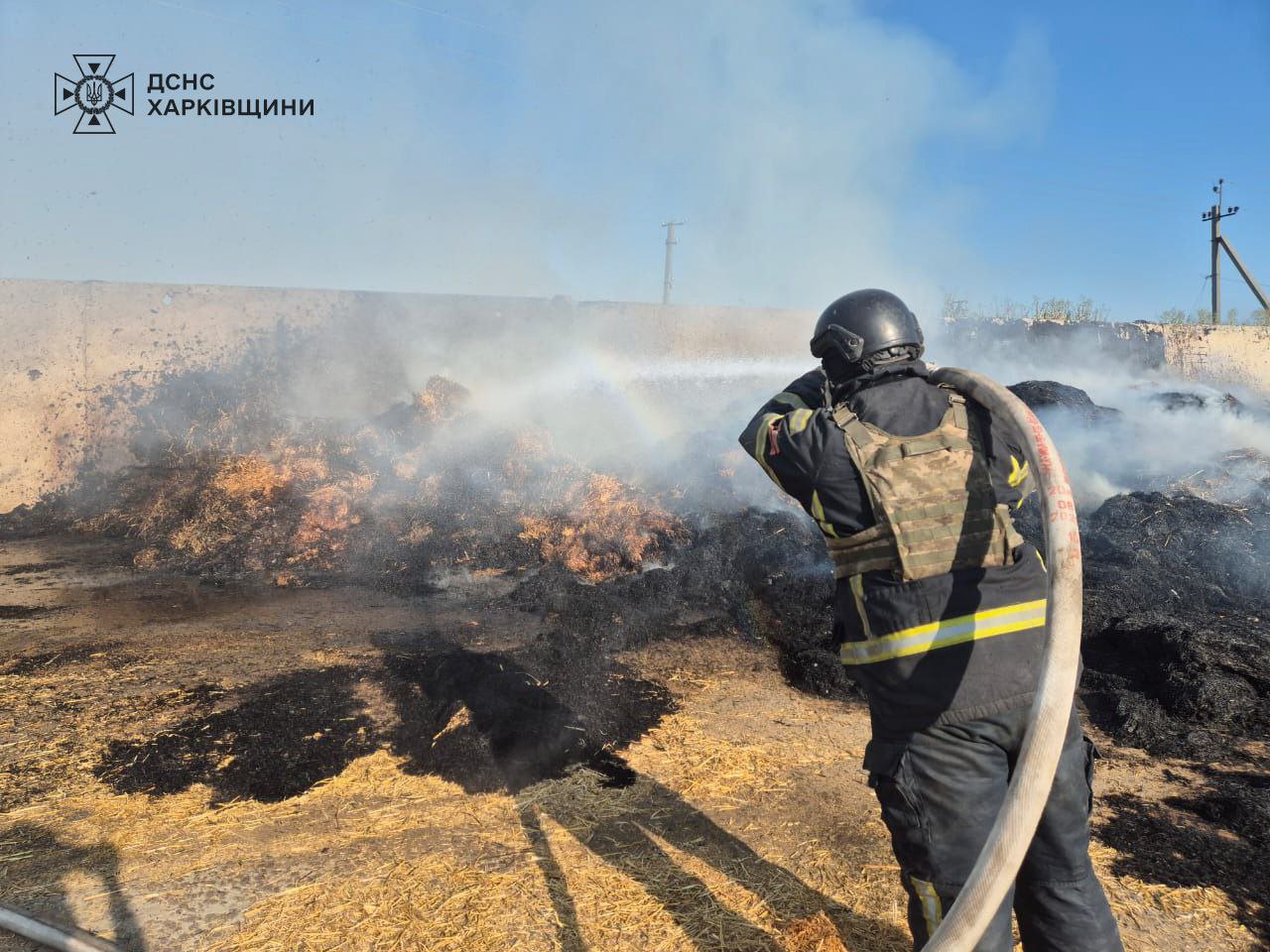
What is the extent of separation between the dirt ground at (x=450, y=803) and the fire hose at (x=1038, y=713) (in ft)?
4.24

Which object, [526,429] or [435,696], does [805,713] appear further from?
[526,429]

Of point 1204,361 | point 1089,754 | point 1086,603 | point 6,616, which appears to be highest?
point 1204,361

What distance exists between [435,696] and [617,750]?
1.35 metres

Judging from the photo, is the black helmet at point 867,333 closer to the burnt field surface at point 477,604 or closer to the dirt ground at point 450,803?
the dirt ground at point 450,803

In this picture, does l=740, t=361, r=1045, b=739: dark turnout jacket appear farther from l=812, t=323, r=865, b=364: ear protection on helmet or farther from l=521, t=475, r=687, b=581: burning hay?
l=521, t=475, r=687, b=581: burning hay

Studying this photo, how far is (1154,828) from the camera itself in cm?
367

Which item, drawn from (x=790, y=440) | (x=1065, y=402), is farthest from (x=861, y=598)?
(x=1065, y=402)

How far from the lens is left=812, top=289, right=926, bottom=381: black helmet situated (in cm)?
251

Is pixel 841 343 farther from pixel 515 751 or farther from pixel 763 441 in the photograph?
pixel 515 751

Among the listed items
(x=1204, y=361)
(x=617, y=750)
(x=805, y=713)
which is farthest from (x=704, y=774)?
(x=1204, y=361)

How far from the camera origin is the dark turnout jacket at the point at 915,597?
2.14 metres

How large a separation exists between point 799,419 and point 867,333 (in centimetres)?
39

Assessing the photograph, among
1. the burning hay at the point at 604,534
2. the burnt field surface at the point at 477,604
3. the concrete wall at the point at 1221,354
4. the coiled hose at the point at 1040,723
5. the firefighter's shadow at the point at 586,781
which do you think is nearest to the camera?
the coiled hose at the point at 1040,723

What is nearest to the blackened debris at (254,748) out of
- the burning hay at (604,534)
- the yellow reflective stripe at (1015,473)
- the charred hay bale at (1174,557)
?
the yellow reflective stripe at (1015,473)
